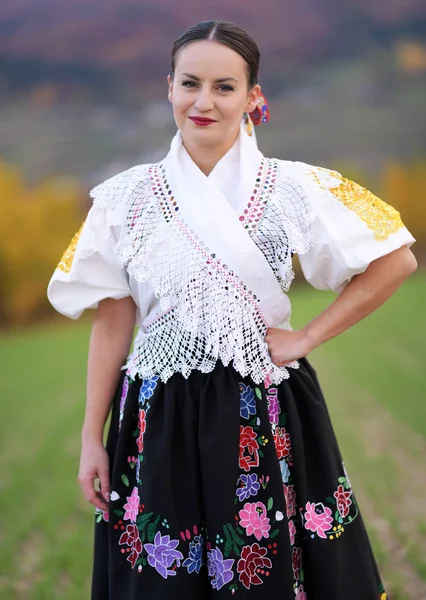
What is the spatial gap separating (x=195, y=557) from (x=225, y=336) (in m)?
0.38

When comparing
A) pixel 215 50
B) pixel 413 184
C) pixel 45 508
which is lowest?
pixel 45 508

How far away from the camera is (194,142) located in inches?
47.2

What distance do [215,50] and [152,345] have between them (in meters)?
0.53

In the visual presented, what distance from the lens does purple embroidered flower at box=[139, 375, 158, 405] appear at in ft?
3.99

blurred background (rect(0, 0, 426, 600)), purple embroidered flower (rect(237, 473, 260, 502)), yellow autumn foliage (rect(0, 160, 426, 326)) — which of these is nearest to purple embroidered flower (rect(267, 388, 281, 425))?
purple embroidered flower (rect(237, 473, 260, 502))

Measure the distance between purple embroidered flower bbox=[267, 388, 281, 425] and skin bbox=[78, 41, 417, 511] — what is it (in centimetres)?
5

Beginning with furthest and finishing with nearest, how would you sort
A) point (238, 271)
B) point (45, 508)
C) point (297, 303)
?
1. point (297, 303)
2. point (45, 508)
3. point (238, 271)

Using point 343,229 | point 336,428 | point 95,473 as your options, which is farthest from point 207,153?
point 336,428

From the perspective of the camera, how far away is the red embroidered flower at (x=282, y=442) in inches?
48.2

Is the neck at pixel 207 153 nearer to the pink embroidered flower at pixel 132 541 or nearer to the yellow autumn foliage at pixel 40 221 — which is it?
the pink embroidered flower at pixel 132 541

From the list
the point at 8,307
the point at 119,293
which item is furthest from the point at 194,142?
the point at 8,307

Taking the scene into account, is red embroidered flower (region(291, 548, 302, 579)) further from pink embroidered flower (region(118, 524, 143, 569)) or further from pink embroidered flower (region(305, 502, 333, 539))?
pink embroidered flower (region(118, 524, 143, 569))

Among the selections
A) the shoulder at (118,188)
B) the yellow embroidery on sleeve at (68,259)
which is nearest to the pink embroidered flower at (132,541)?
the yellow embroidery on sleeve at (68,259)

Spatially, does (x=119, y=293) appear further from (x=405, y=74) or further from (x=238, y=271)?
(x=405, y=74)
